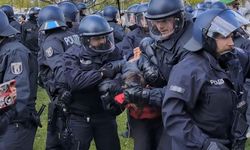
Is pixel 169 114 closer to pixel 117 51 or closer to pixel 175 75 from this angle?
pixel 175 75

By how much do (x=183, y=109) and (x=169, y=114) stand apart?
109mm

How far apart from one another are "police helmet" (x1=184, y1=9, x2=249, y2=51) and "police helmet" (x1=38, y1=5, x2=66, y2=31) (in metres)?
2.69

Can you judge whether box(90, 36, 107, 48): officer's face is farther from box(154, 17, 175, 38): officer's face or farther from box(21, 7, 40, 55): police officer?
box(21, 7, 40, 55): police officer

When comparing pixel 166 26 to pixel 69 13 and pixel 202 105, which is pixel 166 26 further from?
pixel 69 13

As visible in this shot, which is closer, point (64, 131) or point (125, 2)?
point (64, 131)

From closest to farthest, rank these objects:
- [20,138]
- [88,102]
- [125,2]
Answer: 1. [20,138]
2. [88,102]
3. [125,2]

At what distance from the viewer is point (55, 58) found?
17.9 ft

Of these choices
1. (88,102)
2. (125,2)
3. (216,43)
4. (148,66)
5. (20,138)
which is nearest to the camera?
(216,43)

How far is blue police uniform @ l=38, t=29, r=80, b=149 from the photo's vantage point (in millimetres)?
5367

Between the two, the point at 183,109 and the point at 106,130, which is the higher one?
the point at 183,109

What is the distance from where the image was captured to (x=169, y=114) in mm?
3486

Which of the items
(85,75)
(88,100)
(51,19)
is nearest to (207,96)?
(85,75)

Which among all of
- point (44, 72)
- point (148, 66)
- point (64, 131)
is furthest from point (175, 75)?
point (44, 72)

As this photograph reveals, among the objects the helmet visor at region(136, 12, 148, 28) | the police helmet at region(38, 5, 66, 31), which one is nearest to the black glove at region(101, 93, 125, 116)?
the police helmet at region(38, 5, 66, 31)
